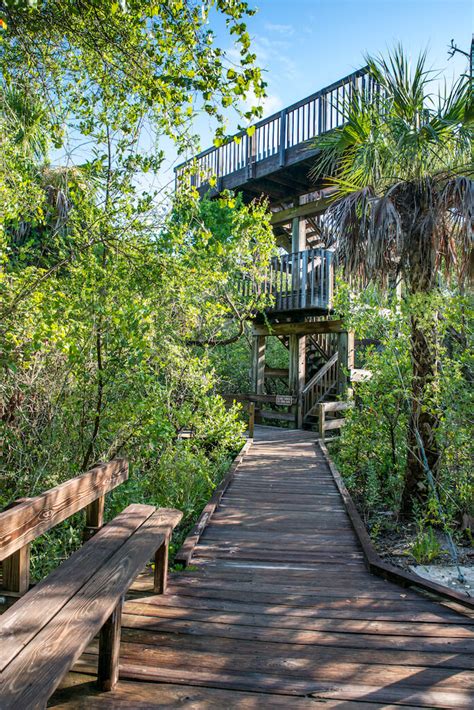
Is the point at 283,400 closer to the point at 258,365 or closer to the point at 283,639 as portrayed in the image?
the point at 258,365

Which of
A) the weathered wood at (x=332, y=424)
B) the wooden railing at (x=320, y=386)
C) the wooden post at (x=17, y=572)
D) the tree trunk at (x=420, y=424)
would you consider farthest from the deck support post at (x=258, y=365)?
the wooden post at (x=17, y=572)

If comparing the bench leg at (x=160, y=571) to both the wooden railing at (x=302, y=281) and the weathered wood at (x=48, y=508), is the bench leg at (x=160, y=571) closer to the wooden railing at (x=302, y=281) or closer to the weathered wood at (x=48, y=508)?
the weathered wood at (x=48, y=508)

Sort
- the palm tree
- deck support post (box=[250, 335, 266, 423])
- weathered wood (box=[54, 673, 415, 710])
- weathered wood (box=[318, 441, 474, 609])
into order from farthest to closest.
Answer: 1. deck support post (box=[250, 335, 266, 423])
2. the palm tree
3. weathered wood (box=[318, 441, 474, 609])
4. weathered wood (box=[54, 673, 415, 710])

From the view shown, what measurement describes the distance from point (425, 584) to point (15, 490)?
3869mm

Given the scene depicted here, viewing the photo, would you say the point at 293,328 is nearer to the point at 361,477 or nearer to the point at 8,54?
the point at 361,477

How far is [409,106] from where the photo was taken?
241 inches

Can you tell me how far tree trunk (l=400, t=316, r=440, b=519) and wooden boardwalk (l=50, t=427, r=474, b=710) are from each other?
1.91 meters

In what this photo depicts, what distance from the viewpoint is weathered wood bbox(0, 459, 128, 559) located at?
2218 millimetres

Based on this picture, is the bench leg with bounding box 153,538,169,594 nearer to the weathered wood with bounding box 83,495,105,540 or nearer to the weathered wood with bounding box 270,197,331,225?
the weathered wood with bounding box 83,495,105,540

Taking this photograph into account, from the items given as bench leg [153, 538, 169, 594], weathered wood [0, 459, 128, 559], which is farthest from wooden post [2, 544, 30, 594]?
bench leg [153, 538, 169, 594]

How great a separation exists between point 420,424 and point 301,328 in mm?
6988

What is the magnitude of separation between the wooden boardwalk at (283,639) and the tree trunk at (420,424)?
191cm

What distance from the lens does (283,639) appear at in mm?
2754

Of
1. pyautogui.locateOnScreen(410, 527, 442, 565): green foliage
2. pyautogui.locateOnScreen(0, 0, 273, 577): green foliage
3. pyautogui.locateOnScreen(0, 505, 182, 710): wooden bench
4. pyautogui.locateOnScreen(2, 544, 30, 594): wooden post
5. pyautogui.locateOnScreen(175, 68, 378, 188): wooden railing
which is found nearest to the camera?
pyautogui.locateOnScreen(0, 505, 182, 710): wooden bench
